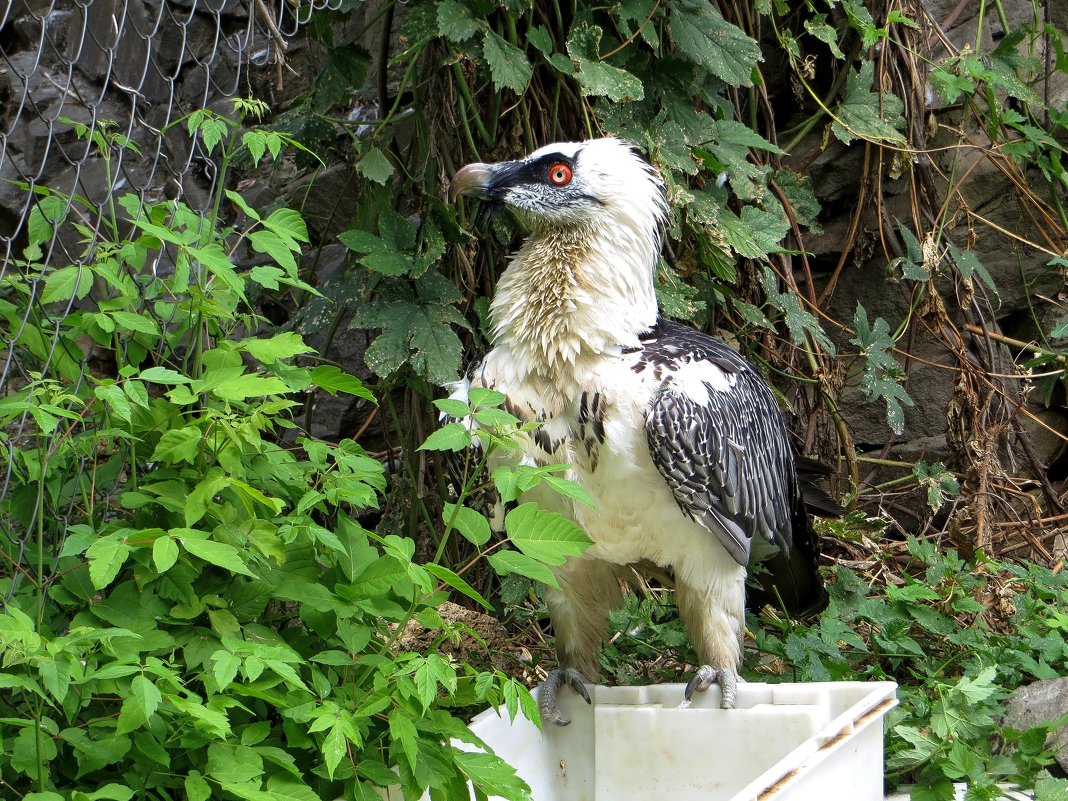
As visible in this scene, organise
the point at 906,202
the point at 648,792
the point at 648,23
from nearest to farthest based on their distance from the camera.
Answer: the point at 648,792 < the point at 648,23 < the point at 906,202

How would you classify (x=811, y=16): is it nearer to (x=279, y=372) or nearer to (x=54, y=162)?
(x=279, y=372)

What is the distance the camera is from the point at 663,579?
3324mm

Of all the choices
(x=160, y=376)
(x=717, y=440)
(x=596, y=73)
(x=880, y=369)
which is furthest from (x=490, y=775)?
(x=880, y=369)

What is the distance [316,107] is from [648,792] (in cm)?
244

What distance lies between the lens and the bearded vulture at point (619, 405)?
281 centimetres

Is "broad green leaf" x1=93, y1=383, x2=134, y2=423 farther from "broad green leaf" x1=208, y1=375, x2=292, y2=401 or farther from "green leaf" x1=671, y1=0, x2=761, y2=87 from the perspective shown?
"green leaf" x1=671, y1=0, x2=761, y2=87

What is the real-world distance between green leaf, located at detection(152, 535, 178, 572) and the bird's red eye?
1.51 metres

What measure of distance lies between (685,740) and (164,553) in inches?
55.3

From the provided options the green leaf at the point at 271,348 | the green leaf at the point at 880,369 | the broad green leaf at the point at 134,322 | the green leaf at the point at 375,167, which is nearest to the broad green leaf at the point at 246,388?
the green leaf at the point at 271,348

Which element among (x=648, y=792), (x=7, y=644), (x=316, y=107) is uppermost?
(x=316, y=107)

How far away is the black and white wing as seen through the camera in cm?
277

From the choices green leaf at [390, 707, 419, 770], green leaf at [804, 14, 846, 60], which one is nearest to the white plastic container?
green leaf at [390, 707, 419, 770]

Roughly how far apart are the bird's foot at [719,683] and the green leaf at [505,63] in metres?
1.72

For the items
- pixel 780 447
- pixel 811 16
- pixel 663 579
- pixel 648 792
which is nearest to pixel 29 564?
pixel 648 792
